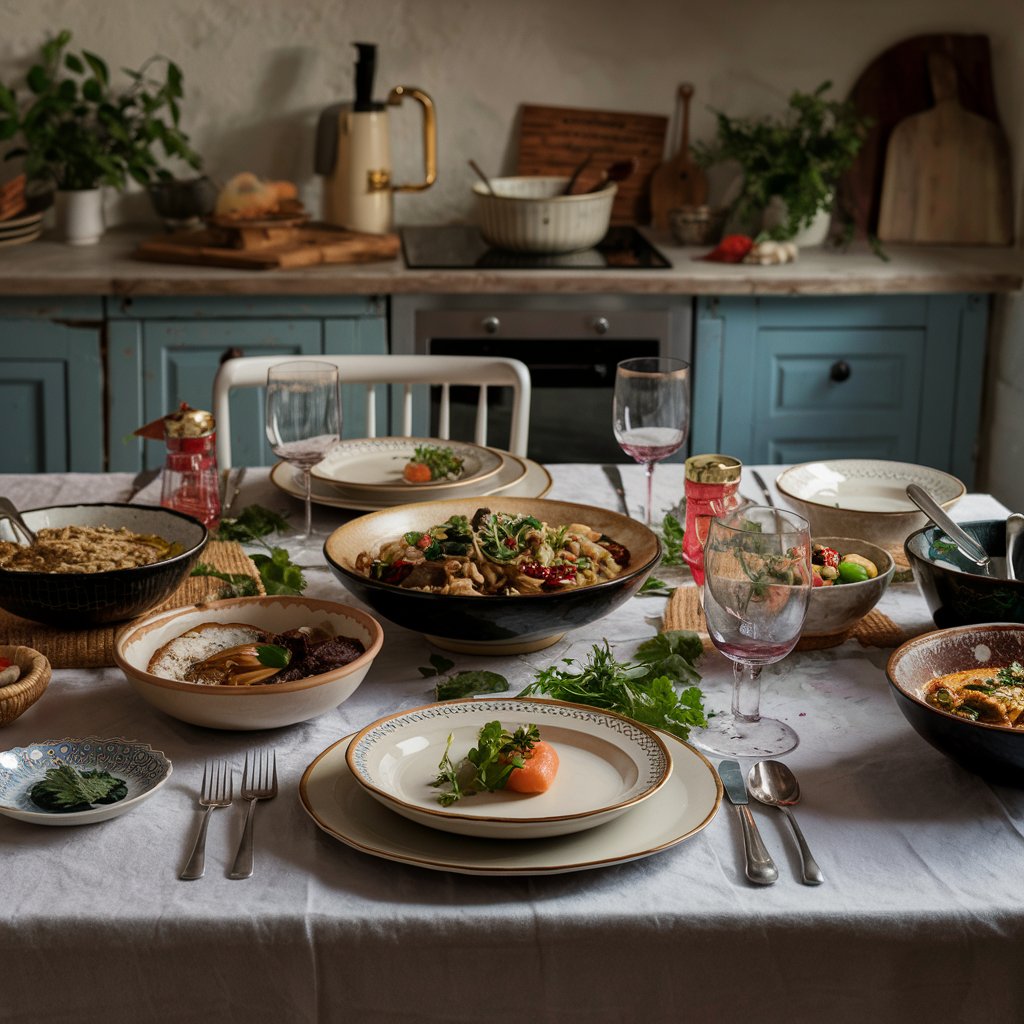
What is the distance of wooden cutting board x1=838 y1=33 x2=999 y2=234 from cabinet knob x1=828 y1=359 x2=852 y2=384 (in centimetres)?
60

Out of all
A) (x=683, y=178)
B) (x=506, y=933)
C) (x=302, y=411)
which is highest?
(x=683, y=178)

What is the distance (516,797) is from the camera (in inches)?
38.3

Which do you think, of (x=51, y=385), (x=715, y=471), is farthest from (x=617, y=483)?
(x=51, y=385)

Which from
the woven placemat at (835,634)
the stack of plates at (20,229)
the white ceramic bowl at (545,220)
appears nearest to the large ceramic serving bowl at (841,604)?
the woven placemat at (835,634)

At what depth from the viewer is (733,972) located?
0.87 metres

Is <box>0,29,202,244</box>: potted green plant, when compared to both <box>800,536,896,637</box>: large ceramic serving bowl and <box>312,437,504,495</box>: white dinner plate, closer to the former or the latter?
<box>312,437,504,495</box>: white dinner plate

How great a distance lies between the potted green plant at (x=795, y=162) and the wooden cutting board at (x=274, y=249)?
88 centimetres

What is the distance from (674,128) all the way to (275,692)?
2.73 metres

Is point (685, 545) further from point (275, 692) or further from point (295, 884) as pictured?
point (295, 884)

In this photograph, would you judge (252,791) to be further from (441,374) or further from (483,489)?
(441,374)

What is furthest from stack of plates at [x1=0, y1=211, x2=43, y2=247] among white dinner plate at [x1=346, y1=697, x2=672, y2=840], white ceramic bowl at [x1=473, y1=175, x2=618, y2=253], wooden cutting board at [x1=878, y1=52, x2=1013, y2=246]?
white dinner plate at [x1=346, y1=697, x2=672, y2=840]

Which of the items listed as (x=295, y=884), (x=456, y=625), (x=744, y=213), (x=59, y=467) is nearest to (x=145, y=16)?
(x=59, y=467)

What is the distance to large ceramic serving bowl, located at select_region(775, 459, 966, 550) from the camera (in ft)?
5.01

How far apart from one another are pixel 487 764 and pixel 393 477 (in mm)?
849
